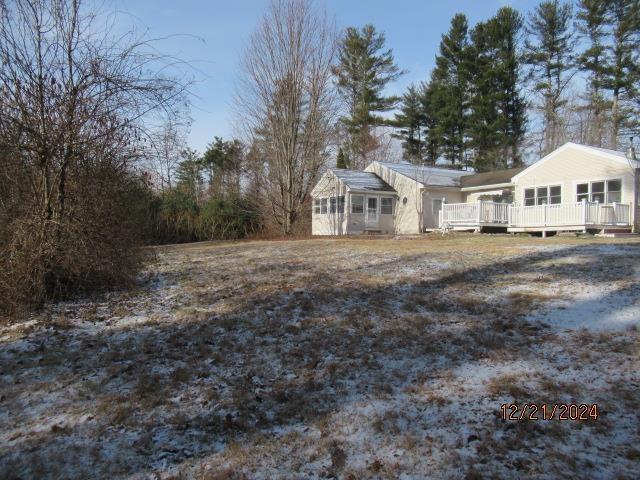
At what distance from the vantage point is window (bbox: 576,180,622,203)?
1655cm

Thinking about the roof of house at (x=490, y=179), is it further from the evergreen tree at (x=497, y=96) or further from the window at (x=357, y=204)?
the evergreen tree at (x=497, y=96)

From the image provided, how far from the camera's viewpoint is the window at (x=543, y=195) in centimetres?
1853

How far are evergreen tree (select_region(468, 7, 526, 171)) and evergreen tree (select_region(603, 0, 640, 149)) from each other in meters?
5.56

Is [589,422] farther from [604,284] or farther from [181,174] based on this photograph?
[181,174]

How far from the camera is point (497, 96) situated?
102ft

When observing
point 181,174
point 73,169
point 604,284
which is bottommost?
point 604,284

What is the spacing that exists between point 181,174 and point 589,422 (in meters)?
34.8

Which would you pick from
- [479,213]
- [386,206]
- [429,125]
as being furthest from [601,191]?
[429,125]

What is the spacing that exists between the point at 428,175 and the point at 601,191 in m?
8.47

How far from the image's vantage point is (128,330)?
200 inches

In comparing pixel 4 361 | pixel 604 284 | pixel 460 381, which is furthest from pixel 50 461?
pixel 604 284

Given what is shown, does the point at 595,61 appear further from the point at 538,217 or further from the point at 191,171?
the point at 191,171

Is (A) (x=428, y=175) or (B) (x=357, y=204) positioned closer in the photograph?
(B) (x=357, y=204)
